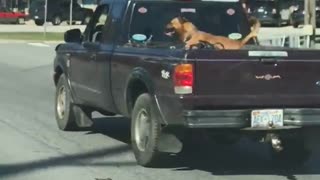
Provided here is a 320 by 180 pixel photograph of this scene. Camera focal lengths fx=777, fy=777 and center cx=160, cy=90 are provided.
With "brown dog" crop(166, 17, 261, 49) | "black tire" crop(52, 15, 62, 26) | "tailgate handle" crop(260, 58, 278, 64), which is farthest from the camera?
"black tire" crop(52, 15, 62, 26)

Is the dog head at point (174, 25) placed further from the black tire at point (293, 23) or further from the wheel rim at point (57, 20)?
the wheel rim at point (57, 20)

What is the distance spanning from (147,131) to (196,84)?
1107mm

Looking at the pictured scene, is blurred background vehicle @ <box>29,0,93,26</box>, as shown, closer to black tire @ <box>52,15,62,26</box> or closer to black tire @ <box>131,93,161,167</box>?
black tire @ <box>52,15,62,26</box>

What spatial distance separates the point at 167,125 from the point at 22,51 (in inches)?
907

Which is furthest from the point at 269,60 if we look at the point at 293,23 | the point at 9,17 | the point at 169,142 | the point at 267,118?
the point at 9,17

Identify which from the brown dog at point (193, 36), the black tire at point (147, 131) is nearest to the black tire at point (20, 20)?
the brown dog at point (193, 36)

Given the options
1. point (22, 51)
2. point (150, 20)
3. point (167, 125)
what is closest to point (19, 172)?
point (167, 125)

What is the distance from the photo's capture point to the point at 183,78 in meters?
7.64

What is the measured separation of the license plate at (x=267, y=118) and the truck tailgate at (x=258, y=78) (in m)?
0.08

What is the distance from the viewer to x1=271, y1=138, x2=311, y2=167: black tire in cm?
903

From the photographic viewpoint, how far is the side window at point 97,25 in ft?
33.4

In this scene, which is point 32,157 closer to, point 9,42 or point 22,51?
point 22,51

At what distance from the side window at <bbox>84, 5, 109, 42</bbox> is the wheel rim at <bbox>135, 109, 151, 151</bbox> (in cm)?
177

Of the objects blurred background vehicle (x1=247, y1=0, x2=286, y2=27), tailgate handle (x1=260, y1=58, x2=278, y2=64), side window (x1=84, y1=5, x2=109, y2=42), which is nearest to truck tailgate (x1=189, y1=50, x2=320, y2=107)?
tailgate handle (x1=260, y1=58, x2=278, y2=64)
